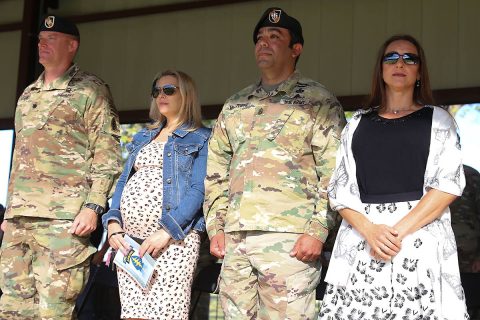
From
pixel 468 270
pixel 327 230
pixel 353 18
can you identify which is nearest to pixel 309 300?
pixel 327 230

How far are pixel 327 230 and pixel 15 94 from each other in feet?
15.3

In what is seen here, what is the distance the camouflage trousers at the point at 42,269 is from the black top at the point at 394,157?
1.83 meters

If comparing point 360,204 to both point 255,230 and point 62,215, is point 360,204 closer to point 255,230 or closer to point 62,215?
point 255,230

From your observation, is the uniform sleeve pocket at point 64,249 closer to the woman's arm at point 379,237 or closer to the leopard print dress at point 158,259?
the leopard print dress at point 158,259

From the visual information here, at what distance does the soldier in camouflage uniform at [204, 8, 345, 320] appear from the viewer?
13.0 ft

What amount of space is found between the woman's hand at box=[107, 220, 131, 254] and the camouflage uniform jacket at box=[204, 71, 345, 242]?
46 cm

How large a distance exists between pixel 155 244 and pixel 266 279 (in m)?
0.68

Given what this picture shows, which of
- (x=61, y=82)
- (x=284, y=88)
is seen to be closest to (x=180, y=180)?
(x=284, y=88)

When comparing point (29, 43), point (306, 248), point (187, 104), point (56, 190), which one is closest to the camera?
point (306, 248)

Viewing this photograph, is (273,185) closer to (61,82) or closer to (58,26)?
(61,82)

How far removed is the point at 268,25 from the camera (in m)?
4.39

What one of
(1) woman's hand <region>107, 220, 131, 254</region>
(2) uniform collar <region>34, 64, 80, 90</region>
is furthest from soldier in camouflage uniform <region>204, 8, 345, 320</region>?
(2) uniform collar <region>34, 64, 80, 90</region>

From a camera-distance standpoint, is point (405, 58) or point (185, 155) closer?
point (405, 58)

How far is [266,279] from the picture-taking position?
3936 mm
